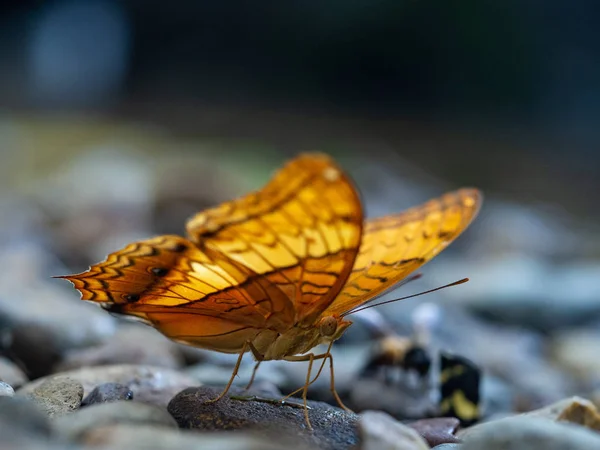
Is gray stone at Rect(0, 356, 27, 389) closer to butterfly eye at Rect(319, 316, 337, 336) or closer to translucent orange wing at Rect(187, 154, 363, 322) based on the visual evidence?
translucent orange wing at Rect(187, 154, 363, 322)

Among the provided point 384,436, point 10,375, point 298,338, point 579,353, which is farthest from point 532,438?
point 579,353

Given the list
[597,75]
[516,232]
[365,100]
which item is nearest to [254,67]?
[365,100]

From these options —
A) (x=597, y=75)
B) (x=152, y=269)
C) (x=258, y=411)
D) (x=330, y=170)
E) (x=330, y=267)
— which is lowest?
(x=258, y=411)

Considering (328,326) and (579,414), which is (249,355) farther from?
(579,414)

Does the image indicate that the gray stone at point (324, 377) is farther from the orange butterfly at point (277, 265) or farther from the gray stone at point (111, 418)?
the gray stone at point (111, 418)

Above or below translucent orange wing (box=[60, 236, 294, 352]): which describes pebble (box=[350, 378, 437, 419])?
below

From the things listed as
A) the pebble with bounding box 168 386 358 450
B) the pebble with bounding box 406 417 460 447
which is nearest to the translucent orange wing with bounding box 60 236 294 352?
the pebble with bounding box 168 386 358 450

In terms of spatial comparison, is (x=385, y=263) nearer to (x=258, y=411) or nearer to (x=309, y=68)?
(x=258, y=411)
